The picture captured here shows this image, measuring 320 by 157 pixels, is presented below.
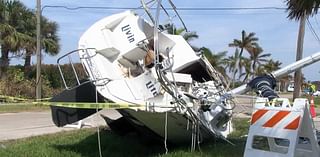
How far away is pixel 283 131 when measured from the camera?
21.6 ft

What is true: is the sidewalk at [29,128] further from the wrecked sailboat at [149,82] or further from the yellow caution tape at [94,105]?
the yellow caution tape at [94,105]

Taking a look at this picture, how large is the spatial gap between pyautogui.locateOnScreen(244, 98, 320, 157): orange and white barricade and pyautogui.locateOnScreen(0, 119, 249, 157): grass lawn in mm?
1639

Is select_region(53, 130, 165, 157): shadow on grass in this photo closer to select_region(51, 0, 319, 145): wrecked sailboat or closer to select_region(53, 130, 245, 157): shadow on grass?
select_region(53, 130, 245, 157): shadow on grass

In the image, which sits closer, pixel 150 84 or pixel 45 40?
pixel 150 84

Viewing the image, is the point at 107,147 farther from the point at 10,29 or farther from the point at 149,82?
the point at 10,29

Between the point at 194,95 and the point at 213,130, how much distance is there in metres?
1.04

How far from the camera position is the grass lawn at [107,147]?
337 inches

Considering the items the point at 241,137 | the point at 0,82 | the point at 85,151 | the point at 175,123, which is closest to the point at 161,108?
the point at 175,123

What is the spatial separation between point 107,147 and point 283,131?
13.1 ft

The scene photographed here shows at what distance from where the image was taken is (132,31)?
9.23 metres

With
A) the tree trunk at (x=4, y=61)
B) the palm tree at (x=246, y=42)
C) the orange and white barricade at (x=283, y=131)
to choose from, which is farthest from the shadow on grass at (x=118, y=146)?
the palm tree at (x=246, y=42)

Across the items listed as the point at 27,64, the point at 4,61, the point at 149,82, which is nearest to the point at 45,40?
the point at 27,64

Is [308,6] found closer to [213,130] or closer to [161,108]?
[213,130]

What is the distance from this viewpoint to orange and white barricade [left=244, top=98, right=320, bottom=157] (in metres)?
6.49
